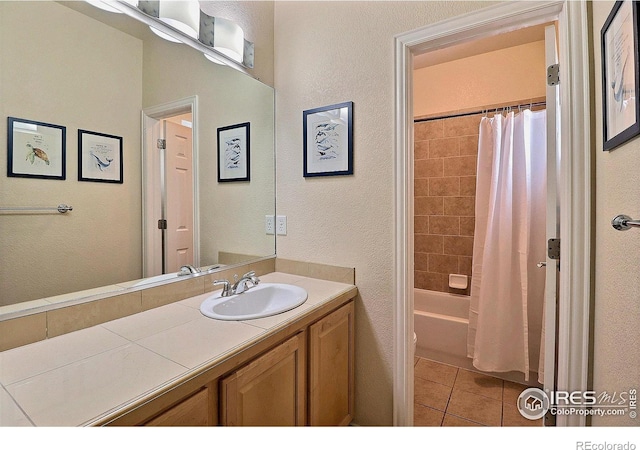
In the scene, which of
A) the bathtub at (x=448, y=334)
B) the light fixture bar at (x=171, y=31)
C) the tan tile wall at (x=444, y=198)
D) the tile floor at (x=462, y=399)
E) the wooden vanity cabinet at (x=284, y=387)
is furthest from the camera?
the tan tile wall at (x=444, y=198)

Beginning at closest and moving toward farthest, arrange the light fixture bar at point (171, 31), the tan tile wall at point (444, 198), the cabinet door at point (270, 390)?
the cabinet door at point (270, 390), the light fixture bar at point (171, 31), the tan tile wall at point (444, 198)


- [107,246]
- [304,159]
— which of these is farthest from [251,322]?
[304,159]

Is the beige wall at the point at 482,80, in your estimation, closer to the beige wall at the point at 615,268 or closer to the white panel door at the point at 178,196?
the beige wall at the point at 615,268

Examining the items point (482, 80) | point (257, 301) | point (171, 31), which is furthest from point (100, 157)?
point (482, 80)

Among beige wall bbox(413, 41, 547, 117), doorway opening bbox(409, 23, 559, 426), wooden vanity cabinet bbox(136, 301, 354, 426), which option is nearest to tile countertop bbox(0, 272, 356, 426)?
wooden vanity cabinet bbox(136, 301, 354, 426)

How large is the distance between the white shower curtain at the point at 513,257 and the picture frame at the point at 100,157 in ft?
7.56

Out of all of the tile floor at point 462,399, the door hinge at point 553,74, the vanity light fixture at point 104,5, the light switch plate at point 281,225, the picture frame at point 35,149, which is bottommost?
the tile floor at point 462,399

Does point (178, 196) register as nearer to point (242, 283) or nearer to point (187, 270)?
point (187, 270)

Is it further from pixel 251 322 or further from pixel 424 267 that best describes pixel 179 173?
pixel 424 267

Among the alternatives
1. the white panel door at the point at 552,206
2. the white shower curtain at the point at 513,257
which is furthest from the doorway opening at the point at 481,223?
the white panel door at the point at 552,206

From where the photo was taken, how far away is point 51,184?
970 millimetres

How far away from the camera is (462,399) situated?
188 centimetres

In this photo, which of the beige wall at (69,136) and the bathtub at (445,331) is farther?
the bathtub at (445,331)

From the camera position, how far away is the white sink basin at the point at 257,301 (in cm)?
127
